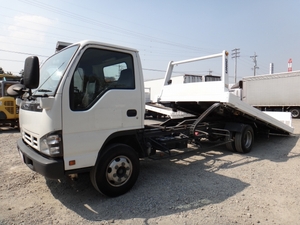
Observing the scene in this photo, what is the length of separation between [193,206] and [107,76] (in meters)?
2.43

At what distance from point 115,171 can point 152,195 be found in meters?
0.76

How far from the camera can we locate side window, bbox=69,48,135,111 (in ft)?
10.6

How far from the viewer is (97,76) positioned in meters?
3.45

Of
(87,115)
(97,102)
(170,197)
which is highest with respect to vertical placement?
(97,102)

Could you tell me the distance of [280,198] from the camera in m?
3.71

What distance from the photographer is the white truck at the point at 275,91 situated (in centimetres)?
1769

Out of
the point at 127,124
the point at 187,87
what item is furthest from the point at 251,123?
the point at 127,124

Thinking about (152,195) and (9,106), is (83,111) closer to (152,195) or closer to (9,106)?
(152,195)

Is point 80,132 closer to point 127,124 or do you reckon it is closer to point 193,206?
point 127,124

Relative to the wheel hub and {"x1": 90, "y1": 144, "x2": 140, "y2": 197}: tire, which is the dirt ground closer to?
{"x1": 90, "y1": 144, "x2": 140, "y2": 197}: tire

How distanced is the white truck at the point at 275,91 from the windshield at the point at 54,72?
1882 centimetres

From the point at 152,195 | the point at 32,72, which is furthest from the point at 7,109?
the point at 152,195

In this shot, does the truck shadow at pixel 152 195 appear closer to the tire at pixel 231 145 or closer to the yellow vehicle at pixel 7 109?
the tire at pixel 231 145

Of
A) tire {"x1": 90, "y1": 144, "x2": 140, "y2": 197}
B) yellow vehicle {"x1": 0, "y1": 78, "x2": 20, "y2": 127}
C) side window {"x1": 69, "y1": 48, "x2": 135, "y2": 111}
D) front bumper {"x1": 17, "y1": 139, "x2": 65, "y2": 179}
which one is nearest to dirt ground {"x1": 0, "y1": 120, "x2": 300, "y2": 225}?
tire {"x1": 90, "y1": 144, "x2": 140, "y2": 197}
